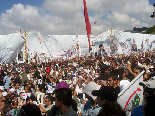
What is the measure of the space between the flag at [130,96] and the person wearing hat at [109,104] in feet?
1.73

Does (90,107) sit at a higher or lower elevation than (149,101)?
lower

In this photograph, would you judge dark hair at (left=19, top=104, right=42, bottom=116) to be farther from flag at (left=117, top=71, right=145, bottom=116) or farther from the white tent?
the white tent

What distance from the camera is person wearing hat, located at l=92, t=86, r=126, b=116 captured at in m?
1.85

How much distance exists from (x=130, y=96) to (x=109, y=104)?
93 centimetres

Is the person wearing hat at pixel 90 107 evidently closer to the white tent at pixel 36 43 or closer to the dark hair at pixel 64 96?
the dark hair at pixel 64 96

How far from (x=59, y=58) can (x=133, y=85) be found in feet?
59.2

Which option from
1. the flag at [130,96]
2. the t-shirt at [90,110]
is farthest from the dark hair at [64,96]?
the flag at [130,96]

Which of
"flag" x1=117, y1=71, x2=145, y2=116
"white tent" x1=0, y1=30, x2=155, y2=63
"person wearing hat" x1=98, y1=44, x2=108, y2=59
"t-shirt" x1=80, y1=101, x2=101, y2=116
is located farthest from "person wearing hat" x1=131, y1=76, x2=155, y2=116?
"white tent" x1=0, y1=30, x2=155, y2=63

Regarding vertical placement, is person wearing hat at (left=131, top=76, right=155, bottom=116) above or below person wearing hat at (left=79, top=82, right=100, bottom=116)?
above

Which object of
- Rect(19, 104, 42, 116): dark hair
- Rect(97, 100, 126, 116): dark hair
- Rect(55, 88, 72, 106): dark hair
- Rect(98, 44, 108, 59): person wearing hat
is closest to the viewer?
Rect(97, 100, 126, 116): dark hair

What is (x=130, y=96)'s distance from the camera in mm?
2748

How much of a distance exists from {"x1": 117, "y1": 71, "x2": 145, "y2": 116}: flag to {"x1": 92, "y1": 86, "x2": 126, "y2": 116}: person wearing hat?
528 mm

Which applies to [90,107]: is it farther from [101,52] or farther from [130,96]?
[101,52]

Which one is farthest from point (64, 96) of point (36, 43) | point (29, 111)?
point (36, 43)
